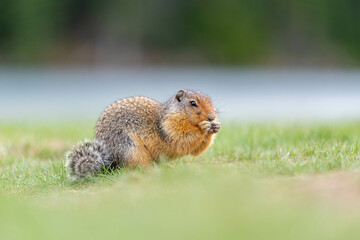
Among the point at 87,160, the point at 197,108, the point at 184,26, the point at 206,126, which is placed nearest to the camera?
the point at 87,160

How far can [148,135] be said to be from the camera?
6891mm

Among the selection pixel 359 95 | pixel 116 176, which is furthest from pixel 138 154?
pixel 359 95

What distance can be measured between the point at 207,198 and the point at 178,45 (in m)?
28.1

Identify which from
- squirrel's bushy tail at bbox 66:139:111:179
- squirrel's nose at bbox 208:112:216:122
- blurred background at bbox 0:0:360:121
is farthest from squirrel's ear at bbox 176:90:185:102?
blurred background at bbox 0:0:360:121

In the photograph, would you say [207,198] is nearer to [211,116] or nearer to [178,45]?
[211,116]

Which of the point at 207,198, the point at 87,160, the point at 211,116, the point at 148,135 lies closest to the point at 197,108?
the point at 211,116

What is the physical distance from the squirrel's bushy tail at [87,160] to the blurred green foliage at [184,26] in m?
23.3

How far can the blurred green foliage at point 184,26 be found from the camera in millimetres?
29594

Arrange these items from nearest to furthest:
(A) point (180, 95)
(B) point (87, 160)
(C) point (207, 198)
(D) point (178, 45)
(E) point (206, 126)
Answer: (C) point (207, 198) → (B) point (87, 160) → (E) point (206, 126) → (A) point (180, 95) → (D) point (178, 45)

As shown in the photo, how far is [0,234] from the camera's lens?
175 inches

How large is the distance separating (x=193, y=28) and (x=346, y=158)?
26.6m

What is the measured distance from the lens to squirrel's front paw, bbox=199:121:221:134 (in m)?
6.68

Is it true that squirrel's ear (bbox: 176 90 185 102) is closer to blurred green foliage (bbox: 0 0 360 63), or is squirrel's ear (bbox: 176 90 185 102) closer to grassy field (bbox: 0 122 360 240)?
grassy field (bbox: 0 122 360 240)

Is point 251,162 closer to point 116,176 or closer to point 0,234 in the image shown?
point 116,176
